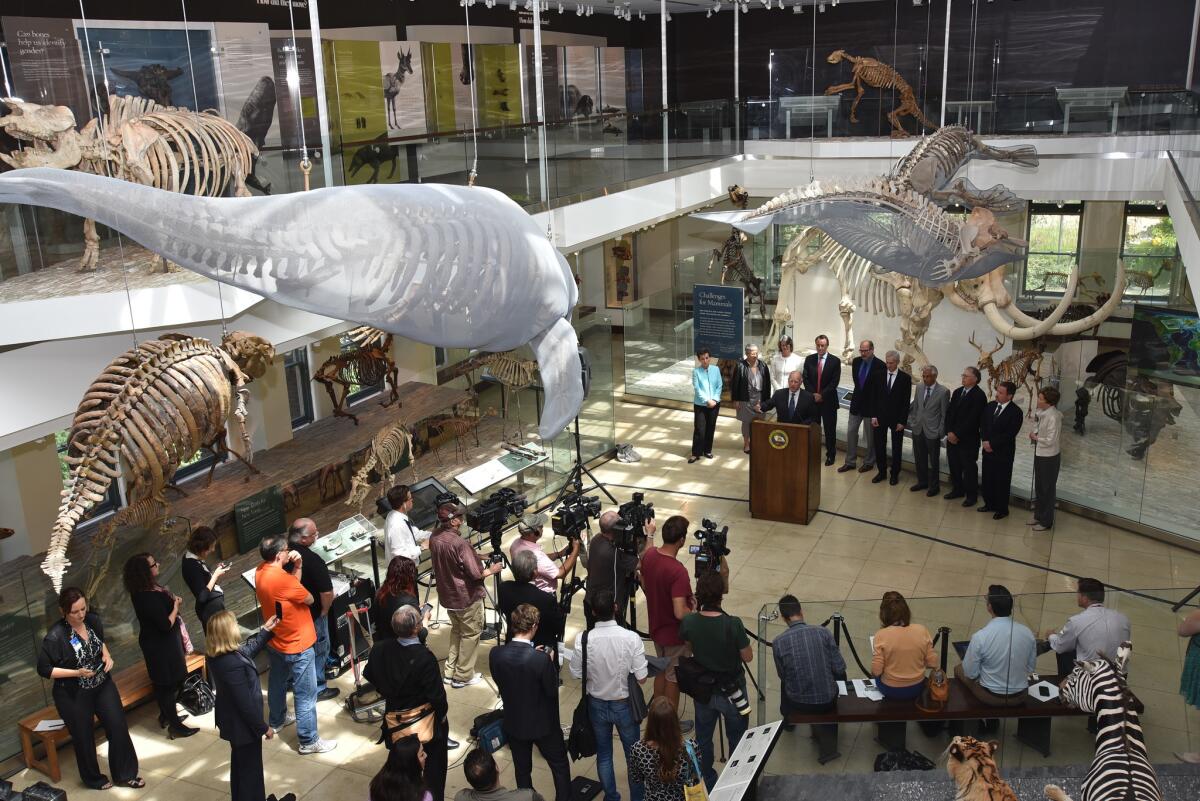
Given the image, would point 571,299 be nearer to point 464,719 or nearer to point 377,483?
point 464,719

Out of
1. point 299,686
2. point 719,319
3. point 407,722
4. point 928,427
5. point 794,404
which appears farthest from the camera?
point 719,319

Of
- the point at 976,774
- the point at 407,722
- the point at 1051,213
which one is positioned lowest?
the point at 407,722

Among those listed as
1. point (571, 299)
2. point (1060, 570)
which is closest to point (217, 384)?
point (571, 299)

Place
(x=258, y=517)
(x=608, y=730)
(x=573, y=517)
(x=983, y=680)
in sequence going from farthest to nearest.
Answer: (x=258, y=517) → (x=573, y=517) → (x=983, y=680) → (x=608, y=730)

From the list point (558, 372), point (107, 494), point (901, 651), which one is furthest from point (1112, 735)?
point (107, 494)

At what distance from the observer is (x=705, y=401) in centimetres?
1189

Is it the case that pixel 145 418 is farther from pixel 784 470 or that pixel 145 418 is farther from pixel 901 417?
pixel 901 417

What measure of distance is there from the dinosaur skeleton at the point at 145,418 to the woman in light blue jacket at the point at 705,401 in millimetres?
6057

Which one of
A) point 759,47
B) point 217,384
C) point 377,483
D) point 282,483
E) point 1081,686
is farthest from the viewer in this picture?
point 759,47

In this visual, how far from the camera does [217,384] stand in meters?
6.63

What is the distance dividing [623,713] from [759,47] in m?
17.3

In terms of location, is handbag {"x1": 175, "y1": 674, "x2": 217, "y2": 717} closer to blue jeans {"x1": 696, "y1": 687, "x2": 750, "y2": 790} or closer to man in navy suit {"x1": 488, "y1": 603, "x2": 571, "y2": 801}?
man in navy suit {"x1": 488, "y1": 603, "x2": 571, "y2": 801}

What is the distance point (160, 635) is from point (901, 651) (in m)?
4.62

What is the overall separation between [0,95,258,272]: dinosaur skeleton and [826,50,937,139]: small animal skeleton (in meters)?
10.9
